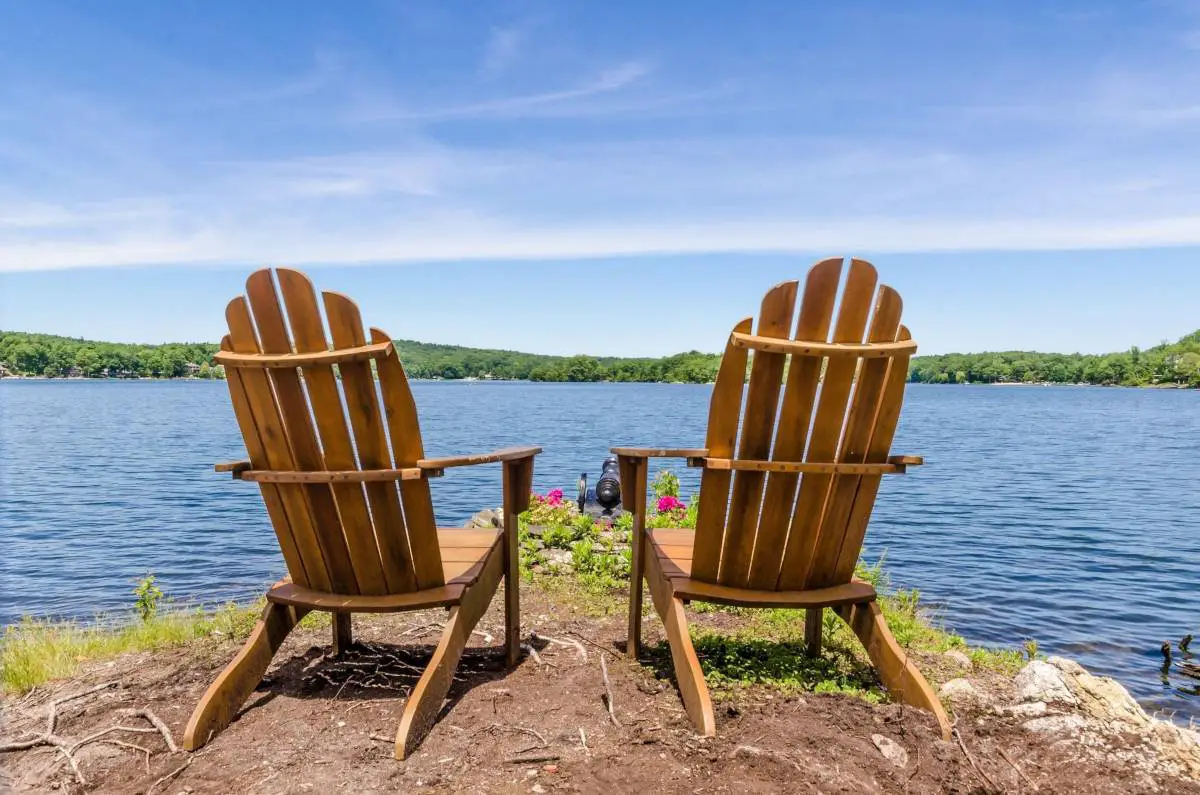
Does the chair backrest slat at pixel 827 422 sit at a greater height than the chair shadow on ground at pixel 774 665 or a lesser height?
greater

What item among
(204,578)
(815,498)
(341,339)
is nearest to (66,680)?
(341,339)

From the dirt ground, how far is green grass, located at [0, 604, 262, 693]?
33cm

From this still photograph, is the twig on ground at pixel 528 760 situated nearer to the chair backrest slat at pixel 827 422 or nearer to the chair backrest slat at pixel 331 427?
the chair backrest slat at pixel 331 427

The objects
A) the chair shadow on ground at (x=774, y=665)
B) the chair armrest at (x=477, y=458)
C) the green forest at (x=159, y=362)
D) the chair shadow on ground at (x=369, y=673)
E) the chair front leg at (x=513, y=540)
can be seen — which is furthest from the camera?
the green forest at (x=159, y=362)

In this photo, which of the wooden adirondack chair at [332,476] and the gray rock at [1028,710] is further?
the gray rock at [1028,710]

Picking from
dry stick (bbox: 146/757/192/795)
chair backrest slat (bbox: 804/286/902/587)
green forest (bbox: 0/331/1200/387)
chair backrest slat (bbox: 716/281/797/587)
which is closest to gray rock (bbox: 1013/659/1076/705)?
chair backrest slat (bbox: 804/286/902/587)

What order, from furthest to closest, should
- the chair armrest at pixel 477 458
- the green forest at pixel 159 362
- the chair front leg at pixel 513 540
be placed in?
the green forest at pixel 159 362
the chair front leg at pixel 513 540
the chair armrest at pixel 477 458

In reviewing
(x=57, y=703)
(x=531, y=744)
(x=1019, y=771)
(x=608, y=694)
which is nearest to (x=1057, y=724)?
(x=1019, y=771)

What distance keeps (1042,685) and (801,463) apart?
1.73m

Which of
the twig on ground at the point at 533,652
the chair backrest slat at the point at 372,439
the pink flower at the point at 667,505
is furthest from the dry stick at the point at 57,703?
the pink flower at the point at 667,505

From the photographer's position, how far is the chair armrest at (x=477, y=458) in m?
3.07

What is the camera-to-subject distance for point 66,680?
377 cm

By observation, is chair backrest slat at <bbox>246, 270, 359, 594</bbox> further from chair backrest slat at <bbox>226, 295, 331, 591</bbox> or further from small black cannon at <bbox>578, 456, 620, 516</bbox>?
small black cannon at <bbox>578, 456, 620, 516</bbox>

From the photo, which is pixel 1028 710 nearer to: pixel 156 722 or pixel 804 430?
pixel 804 430
